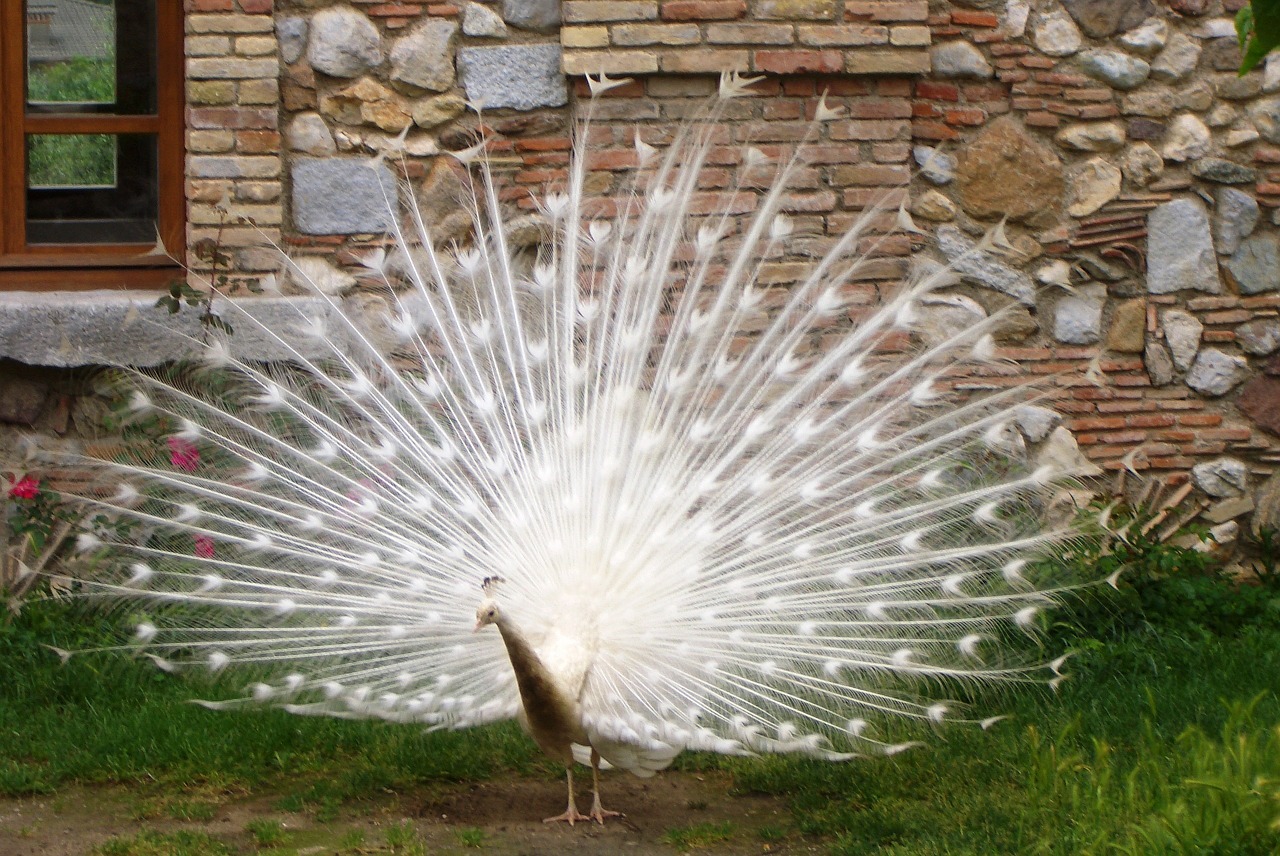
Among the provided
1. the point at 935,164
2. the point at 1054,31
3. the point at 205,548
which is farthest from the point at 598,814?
the point at 1054,31

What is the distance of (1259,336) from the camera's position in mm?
6258

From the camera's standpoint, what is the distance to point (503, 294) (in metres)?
4.82

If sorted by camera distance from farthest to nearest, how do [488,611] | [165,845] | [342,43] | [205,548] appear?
[342,43]
[205,548]
[165,845]
[488,611]

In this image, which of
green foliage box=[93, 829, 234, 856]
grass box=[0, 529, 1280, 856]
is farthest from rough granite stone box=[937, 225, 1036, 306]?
green foliage box=[93, 829, 234, 856]

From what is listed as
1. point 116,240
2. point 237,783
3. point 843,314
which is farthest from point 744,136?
point 237,783

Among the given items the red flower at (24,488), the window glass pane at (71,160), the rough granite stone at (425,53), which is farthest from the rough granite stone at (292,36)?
the red flower at (24,488)

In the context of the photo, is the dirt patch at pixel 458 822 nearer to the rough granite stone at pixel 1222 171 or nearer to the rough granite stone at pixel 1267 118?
the rough granite stone at pixel 1222 171

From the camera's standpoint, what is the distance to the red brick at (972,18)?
6078 mm

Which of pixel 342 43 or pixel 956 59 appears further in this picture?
pixel 956 59

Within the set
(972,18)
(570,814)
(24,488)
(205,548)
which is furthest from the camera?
(972,18)

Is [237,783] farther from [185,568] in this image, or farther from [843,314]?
[843,314]

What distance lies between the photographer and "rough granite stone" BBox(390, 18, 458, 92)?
19.5 ft

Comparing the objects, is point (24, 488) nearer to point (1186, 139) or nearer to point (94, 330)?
point (94, 330)

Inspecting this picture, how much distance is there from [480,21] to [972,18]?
199cm
